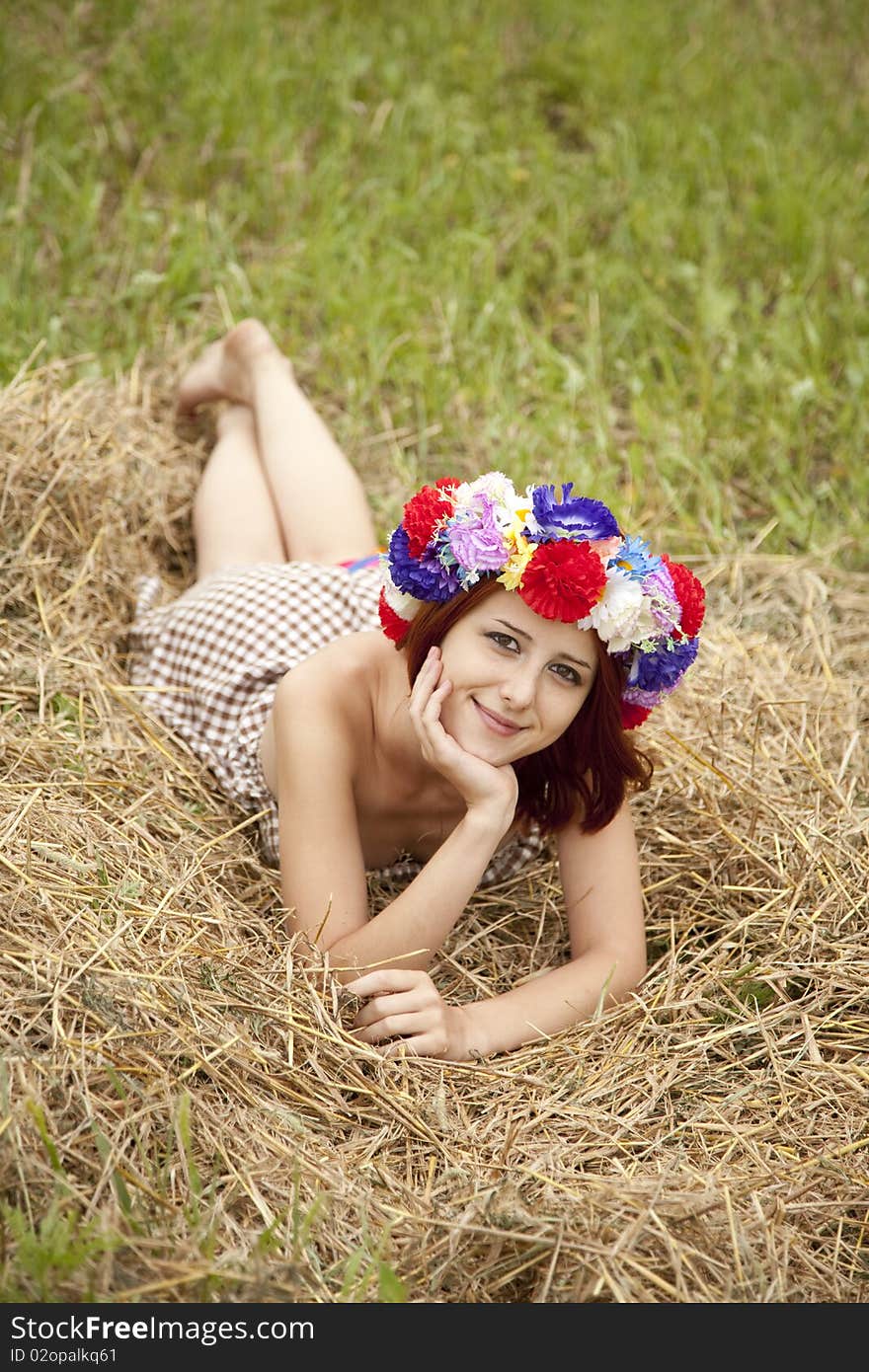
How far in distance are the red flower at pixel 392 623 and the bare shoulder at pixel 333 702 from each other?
0.15m

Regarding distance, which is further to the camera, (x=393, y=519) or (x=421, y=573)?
(x=393, y=519)

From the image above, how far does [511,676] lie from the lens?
8.41 ft

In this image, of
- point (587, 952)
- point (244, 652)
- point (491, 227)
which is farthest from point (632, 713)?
point (491, 227)

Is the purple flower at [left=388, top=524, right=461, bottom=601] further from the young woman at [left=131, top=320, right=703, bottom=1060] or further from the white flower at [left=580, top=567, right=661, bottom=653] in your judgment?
the white flower at [left=580, top=567, right=661, bottom=653]

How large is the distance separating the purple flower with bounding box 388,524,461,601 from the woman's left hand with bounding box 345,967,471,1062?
769 mm

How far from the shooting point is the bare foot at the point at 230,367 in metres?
4.30

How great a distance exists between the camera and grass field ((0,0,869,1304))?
210 centimetres

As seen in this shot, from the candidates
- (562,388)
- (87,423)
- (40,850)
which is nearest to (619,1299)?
(40,850)

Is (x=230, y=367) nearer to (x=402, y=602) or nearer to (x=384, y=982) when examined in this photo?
(x=402, y=602)

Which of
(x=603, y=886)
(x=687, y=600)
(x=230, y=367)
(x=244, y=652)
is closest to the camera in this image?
(x=687, y=600)

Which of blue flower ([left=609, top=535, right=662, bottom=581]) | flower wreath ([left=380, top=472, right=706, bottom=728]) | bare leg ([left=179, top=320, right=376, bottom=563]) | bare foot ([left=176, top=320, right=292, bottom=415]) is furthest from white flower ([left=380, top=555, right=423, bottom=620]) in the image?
bare foot ([left=176, top=320, right=292, bottom=415])

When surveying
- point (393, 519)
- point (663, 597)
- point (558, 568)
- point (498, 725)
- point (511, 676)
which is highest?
point (558, 568)

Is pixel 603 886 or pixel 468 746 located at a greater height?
pixel 468 746

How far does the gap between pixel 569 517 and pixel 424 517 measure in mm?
299
